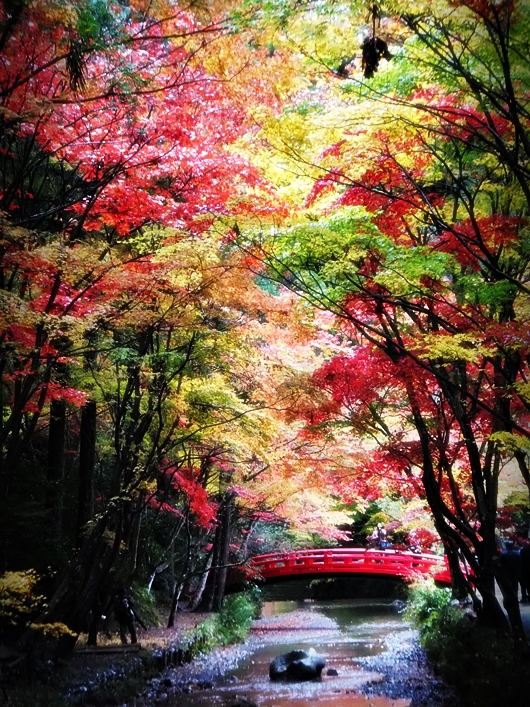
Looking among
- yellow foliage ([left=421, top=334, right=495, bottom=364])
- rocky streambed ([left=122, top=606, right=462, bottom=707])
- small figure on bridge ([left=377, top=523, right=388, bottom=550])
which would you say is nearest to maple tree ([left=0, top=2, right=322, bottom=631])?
rocky streambed ([left=122, top=606, right=462, bottom=707])

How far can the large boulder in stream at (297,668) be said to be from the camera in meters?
12.0

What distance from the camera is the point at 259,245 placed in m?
7.29

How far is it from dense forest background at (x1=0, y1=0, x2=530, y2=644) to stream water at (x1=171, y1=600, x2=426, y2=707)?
2988 mm

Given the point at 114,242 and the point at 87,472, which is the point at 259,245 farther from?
the point at 87,472

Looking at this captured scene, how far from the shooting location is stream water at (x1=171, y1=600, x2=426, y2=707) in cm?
1039

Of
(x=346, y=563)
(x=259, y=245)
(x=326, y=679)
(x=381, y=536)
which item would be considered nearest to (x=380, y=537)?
(x=381, y=536)

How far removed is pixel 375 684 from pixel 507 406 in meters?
6.48

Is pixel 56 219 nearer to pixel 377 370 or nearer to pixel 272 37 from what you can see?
pixel 272 37

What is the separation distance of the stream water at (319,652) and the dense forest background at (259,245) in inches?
118

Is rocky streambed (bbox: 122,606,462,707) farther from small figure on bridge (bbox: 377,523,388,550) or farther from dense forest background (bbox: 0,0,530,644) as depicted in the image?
small figure on bridge (bbox: 377,523,388,550)

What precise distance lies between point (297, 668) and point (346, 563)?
919cm

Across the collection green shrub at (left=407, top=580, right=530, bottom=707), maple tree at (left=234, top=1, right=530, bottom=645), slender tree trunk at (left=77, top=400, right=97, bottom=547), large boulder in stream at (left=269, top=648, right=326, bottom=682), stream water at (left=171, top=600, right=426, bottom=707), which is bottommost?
stream water at (left=171, top=600, right=426, bottom=707)

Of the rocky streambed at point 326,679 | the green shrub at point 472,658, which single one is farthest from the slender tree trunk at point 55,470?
the green shrub at point 472,658

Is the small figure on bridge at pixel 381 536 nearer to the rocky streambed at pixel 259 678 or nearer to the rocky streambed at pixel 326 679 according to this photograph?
the rocky streambed at pixel 326 679
